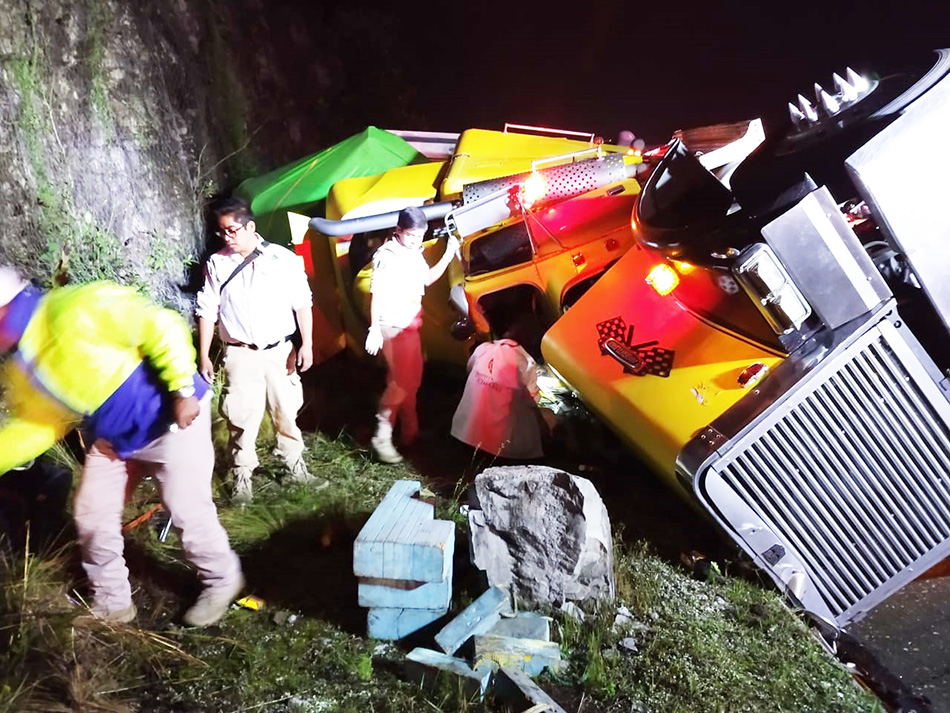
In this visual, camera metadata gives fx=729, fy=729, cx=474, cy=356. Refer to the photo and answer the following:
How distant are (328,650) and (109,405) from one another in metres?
1.43

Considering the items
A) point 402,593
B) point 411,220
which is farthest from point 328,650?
point 411,220

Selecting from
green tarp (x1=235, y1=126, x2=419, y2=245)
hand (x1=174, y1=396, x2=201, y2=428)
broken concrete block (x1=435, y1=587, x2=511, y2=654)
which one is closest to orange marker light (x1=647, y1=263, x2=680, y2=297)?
broken concrete block (x1=435, y1=587, x2=511, y2=654)

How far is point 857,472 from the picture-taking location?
3.54 m

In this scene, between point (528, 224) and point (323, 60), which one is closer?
point (528, 224)

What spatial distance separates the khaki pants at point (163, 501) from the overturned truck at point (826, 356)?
2.20 meters

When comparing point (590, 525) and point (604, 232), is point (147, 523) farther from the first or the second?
point (604, 232)

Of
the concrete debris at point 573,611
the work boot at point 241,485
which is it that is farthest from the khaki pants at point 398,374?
the concrete debris at point 573,611

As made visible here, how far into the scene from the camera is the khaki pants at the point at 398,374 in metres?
4.84

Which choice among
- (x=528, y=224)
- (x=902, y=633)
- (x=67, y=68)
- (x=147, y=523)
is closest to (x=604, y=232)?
(x=528, y=224)

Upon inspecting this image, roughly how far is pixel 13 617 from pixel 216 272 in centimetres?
193

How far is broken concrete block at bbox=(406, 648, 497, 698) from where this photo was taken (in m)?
2.93

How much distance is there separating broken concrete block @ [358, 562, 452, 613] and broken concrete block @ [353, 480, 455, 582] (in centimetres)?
6

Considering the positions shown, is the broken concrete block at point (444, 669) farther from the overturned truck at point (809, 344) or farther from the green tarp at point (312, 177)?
the green tarp at point (312, 177)

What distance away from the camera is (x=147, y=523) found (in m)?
4.10
